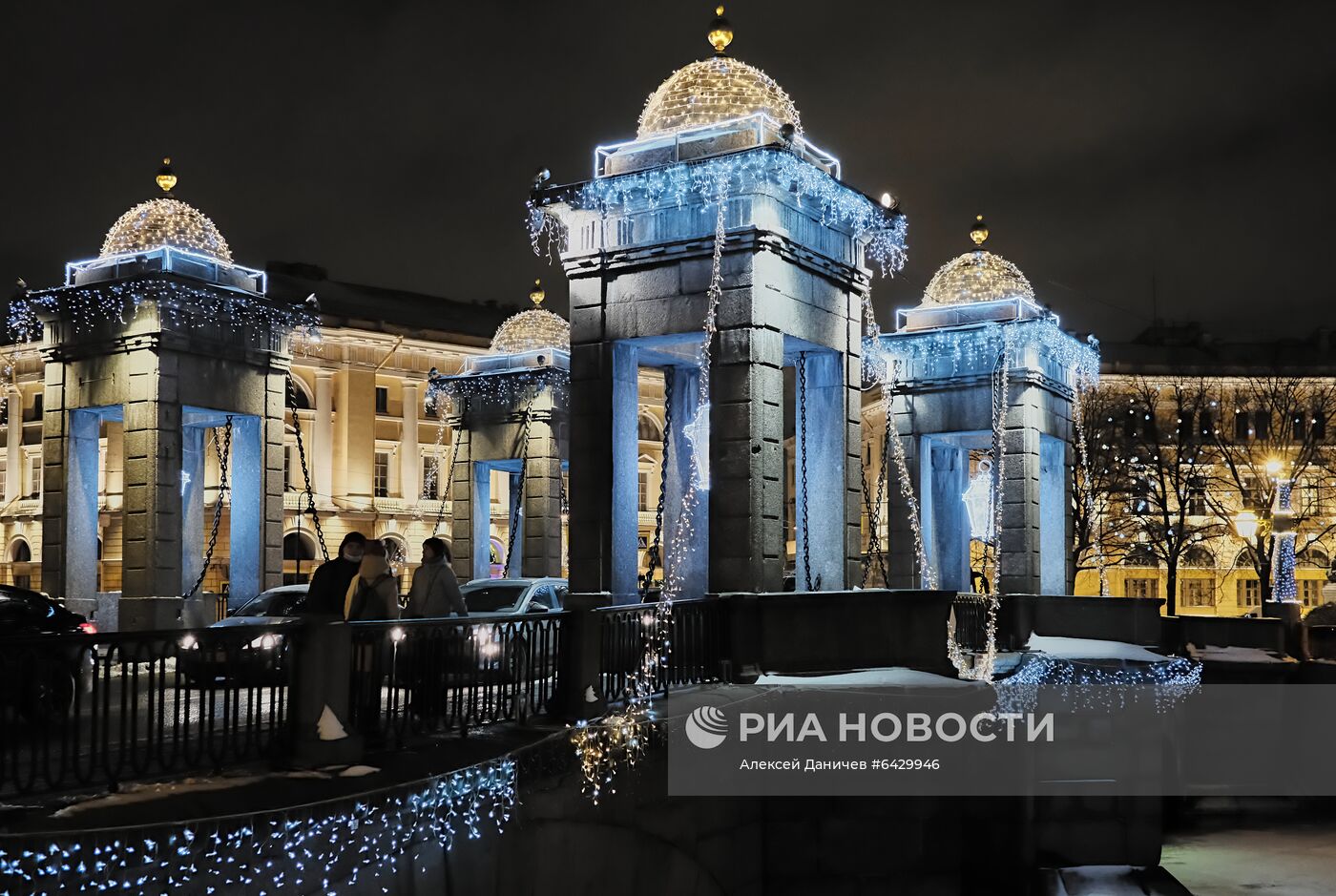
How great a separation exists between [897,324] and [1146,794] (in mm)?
11061

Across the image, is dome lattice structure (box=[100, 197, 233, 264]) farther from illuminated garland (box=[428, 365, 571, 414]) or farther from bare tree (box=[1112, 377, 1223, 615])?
bare tree (box=[1112, 377, 1223, 615])

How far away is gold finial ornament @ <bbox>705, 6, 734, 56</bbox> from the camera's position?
18062mm

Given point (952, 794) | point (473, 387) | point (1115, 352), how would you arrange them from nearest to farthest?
point (952, 794) → point (473, 387) → point (1115, 352)

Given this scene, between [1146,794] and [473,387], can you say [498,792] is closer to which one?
[1146,794]

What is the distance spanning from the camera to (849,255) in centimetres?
1861

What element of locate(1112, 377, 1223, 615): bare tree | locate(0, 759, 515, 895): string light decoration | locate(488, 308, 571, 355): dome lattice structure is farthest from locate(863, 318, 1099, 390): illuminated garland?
locate(0, 759, 515, 895): string light decoration

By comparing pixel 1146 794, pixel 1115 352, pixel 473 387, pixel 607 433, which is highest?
pixel 1115 352

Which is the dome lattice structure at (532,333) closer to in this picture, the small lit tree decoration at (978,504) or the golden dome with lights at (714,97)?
the small lit tree decoration at (978,504)

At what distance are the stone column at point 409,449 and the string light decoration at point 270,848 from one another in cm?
5729

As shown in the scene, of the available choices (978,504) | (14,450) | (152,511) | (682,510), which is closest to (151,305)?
(152,511)

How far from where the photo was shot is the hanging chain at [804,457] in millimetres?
18062

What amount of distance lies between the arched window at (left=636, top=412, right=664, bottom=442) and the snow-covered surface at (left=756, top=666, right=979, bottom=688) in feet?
172

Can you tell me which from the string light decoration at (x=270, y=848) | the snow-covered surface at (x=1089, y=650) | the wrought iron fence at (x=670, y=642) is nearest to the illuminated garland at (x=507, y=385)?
the snow-covered surface at (x=1089, y=650)

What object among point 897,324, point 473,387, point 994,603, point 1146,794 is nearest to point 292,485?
point 473,387
